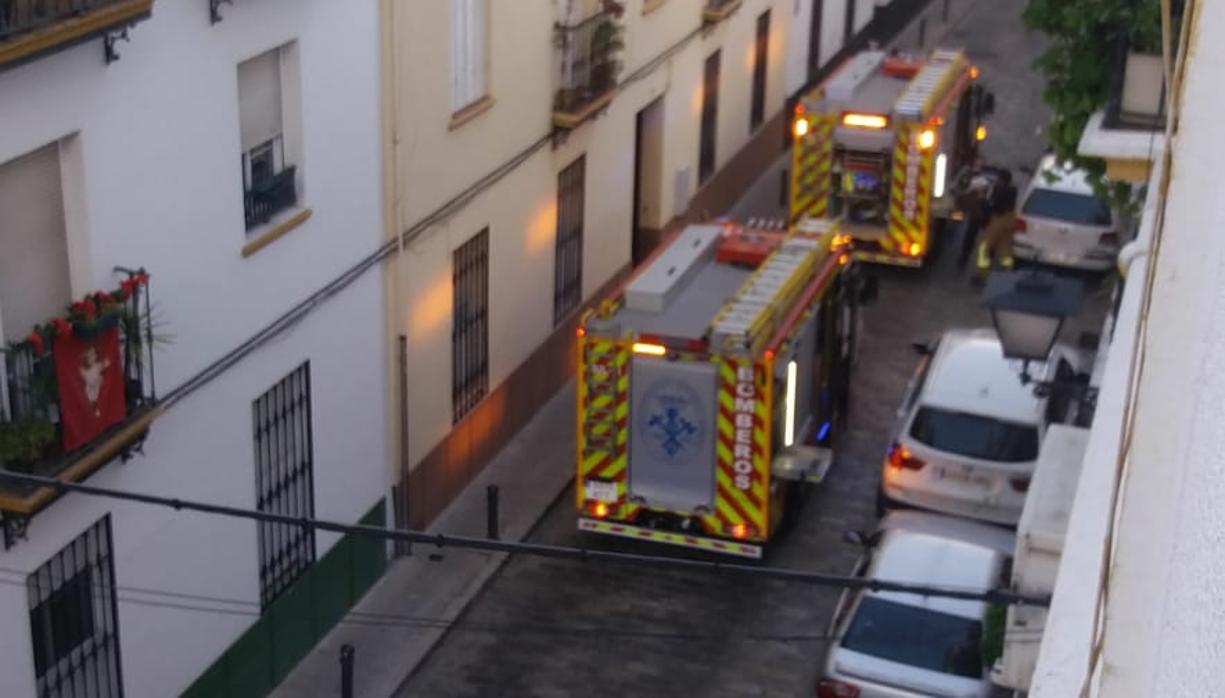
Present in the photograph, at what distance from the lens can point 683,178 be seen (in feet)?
82.9

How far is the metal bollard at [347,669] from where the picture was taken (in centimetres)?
1414

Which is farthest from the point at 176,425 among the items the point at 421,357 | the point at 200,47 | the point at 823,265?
the point at 823,265

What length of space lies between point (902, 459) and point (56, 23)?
9.71m

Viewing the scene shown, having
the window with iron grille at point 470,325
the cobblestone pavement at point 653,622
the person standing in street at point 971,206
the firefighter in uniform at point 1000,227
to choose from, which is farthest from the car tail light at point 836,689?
the person standing in street at point 971,206

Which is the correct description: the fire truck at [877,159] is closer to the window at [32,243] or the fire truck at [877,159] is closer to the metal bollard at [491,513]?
the metal bollard at [491,513]

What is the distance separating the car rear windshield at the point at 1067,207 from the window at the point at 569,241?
708 cm

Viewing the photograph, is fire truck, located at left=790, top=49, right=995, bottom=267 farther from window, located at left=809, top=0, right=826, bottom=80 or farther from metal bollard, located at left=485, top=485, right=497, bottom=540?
metal bollard, located at left=485, top=485, right=497, bottom=540

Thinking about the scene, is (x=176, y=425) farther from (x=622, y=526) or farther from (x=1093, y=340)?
(x=1093, y=340)

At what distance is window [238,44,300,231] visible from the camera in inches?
540

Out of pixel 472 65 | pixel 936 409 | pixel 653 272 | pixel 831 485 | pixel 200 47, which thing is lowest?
pixel 831 485

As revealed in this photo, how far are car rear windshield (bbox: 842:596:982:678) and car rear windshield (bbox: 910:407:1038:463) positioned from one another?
358 cm

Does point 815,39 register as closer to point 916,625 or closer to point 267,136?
point 267,136

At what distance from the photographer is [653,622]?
645 inches

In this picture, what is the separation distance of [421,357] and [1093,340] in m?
8.37
